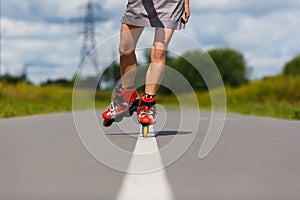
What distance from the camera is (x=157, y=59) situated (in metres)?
6.34

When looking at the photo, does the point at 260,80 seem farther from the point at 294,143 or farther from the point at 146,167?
the point at 146,167

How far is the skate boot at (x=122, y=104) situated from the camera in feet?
21.3

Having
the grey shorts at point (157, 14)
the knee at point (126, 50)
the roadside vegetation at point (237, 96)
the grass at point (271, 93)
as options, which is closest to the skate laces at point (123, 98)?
the knee at point (126, 50)

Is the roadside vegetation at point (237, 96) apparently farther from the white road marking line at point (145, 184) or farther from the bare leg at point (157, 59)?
the white road marking line at point (145, 184)

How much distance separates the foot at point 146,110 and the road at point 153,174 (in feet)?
1.29

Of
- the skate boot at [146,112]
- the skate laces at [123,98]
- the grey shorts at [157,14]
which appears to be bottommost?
the skate boot at [146,112]

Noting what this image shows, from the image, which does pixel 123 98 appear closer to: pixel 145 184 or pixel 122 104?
pixel 122 104

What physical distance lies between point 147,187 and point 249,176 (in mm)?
771

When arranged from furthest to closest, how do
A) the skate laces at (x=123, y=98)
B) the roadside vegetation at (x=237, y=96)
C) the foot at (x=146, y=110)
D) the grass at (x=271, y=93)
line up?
1. the grass at (x=271, y=93)
2. the roadside vegetation at (x=237, y=96)
3. the skate laces at (x=123, y=98)
4. the foot at (x=146, y=110)

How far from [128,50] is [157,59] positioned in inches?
17.7

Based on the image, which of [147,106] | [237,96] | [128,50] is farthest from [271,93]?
[147,106]

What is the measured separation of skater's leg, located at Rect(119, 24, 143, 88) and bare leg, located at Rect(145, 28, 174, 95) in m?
0.33

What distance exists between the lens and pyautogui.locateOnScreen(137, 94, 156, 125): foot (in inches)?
241

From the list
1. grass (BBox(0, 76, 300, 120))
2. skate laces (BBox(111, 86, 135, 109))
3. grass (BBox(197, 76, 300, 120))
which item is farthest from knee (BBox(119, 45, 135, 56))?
grass (BBox(197, 76, 300, 120))
